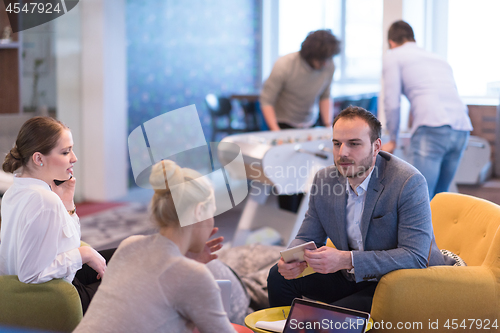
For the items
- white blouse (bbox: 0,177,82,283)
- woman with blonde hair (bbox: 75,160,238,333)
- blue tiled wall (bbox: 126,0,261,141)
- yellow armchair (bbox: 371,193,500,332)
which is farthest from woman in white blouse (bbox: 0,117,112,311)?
blue tiled wall (bbox: 126,0,261,141)

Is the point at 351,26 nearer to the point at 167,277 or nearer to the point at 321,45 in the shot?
the point at 321,45

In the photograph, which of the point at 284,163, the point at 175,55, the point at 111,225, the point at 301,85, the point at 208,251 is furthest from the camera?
the point at 175,55

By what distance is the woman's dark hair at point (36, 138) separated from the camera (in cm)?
150

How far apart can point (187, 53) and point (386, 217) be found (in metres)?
5.41

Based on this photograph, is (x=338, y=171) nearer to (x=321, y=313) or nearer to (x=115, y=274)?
(x=321, y=313)

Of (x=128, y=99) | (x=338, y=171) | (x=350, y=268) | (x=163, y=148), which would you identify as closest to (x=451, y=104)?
(x=338, y=171)

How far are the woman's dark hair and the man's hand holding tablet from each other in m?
0.76

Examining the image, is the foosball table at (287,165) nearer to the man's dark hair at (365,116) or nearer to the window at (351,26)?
the man's dark hair at (365,116)

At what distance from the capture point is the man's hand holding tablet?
5.48 feet

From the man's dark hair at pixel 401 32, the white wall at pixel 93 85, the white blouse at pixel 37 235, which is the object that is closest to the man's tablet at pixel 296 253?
the white blouse at pixel 37 235

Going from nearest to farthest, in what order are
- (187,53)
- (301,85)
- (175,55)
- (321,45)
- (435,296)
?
1. (435,296)
2. (321,45)
3. (301,85)
4. (175,55)
5. (187,53)

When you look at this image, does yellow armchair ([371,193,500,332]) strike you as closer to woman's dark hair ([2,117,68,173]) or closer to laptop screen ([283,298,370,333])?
laptop screen ([283,298,370,333])

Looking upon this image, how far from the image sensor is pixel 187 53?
671 cm

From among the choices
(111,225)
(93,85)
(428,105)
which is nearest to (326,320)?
(428,105)
